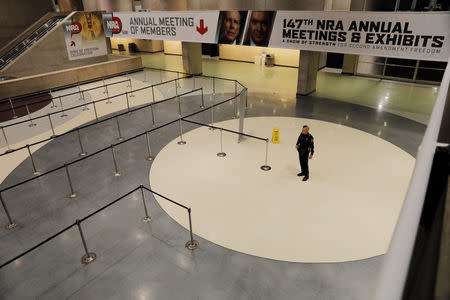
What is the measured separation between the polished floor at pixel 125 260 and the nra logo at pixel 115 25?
13.3m

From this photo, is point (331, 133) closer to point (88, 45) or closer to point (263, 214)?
point (263, 214)

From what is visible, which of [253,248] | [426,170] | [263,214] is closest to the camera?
[426,170]

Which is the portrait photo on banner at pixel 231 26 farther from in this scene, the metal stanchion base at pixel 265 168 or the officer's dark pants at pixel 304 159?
the officer's dark pants at pixel 304 159

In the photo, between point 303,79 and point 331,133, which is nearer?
point 331,133

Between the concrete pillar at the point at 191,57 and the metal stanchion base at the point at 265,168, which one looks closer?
the metal stanchion base at the point at 265,168

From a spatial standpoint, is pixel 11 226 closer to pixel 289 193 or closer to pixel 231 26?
pixel 289 193

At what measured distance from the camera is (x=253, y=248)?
233 inches

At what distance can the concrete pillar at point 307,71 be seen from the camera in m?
14.4

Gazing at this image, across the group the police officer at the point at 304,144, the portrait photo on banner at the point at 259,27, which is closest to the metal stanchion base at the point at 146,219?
the police officer at the point at 304,144

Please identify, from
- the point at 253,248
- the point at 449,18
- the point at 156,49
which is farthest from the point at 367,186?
the point at 156,49

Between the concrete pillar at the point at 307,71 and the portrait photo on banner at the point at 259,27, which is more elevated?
the portrait photo on banner at the point at 259,27

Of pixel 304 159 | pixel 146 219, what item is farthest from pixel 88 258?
pixel 304 159

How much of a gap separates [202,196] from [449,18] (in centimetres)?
928

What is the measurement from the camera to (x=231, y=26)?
48.2 feet
